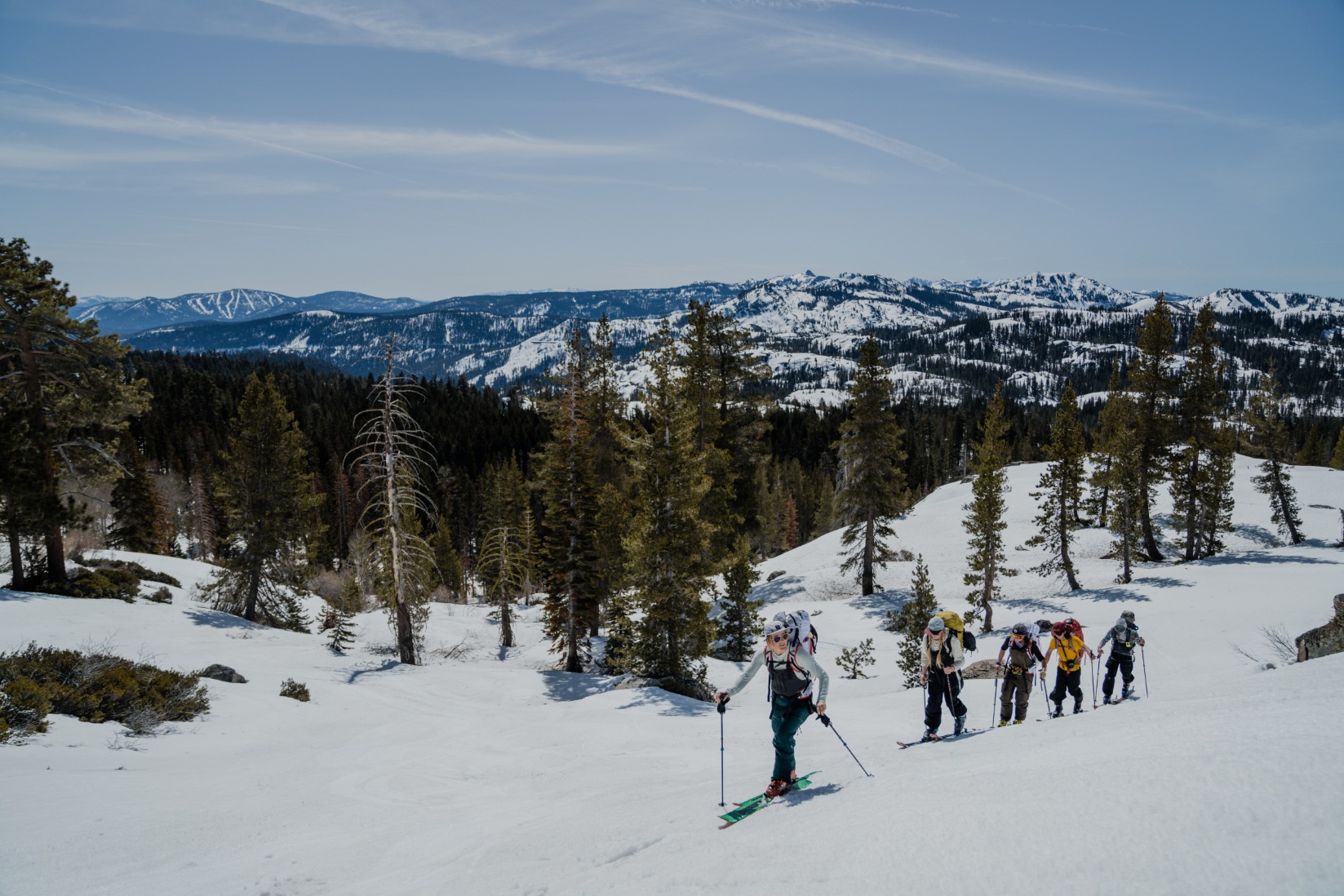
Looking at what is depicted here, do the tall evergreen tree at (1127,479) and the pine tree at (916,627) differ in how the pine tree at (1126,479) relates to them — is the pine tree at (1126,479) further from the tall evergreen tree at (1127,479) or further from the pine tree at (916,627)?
the pine tree at (916,627)

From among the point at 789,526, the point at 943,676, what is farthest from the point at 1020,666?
the point at 789,526

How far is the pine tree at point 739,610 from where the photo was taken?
71.7 feet

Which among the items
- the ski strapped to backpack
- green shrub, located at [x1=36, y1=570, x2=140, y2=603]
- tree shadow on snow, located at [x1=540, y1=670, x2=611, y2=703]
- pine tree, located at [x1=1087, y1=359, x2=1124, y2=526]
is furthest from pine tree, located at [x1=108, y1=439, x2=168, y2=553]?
pine tree, located at [x1=1087, y1=359, x2=1124, y2=526]

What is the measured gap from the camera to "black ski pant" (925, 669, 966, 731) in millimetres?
9078

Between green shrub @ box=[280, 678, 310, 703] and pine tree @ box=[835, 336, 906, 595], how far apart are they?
74.4 feet

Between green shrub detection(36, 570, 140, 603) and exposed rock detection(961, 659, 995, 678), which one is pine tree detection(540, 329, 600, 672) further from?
green shrub detection(36, 570, 140, 603)

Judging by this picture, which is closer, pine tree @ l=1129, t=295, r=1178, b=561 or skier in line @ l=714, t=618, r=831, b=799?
skier in line @ l=714, t=618, r=831, b=799

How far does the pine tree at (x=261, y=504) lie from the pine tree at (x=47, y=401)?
3.90m

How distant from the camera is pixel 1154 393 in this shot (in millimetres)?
29047

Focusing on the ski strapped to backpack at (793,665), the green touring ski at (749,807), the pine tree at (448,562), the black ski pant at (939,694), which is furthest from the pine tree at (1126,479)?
the pine tree at (448,562)

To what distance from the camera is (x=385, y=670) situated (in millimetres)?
18734

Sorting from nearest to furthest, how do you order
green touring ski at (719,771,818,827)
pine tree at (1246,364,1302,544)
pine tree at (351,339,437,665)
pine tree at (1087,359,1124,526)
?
green touring ski at (719,771,818,827) → pine tree at (351,339,437,665) → pine tree at (1087,359,1124,526) → pine tree at (1246,364,1302,544)

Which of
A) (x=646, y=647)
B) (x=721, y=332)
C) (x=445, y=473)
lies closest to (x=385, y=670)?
(x=646, y=647)

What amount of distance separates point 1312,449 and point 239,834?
120 m
